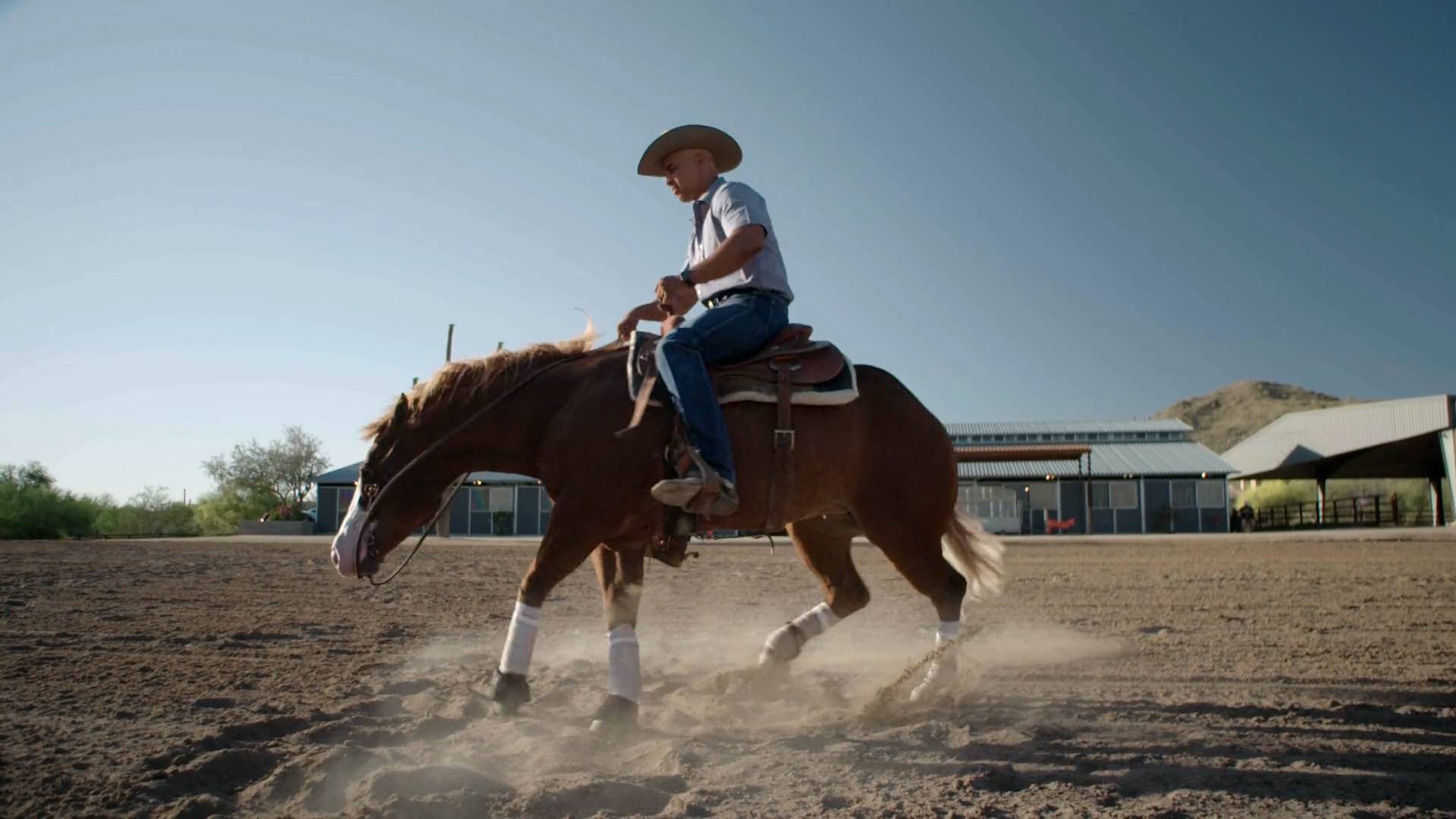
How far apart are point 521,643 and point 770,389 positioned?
164 cm

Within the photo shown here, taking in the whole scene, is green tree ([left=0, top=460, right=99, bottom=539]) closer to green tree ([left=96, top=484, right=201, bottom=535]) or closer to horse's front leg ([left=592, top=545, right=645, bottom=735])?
→ green tree ([left=96, top=484, right=201, bottom=535])

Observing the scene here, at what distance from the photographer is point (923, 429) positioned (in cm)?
462

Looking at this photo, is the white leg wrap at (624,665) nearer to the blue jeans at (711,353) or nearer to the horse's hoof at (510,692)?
the horse's hoof at (510,692)

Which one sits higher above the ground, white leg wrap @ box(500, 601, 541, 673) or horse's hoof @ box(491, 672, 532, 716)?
white leg wrap @ box(500, 601, 541, 673)

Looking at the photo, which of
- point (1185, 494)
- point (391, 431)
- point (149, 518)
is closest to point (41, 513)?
point (149, 518)

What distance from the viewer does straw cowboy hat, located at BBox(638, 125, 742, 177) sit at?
452cm

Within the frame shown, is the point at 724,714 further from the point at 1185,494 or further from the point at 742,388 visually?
the point at 1185,494

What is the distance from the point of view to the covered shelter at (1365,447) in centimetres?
4159

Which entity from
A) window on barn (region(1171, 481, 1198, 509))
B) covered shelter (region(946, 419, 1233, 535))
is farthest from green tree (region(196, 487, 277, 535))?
window on barn (region(1171, 481, 1198, 509))

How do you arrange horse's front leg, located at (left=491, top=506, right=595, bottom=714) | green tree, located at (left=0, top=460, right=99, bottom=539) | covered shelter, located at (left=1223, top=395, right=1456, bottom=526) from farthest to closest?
covered shelter, located at (left=1223, top=395, right=1456, bottom=526) → green tree, located at (left=0, top=460, right=99, bottom=539) → horse's front leg, located at (left=491, top=506, right=595, bottom=714)

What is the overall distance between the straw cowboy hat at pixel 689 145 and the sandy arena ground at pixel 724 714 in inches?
111

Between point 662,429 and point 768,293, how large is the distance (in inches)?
36.8

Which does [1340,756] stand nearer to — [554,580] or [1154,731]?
[1154,731]

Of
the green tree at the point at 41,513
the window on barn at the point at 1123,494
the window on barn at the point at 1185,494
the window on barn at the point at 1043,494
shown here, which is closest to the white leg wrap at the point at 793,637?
the green tree at the point at 41,513
